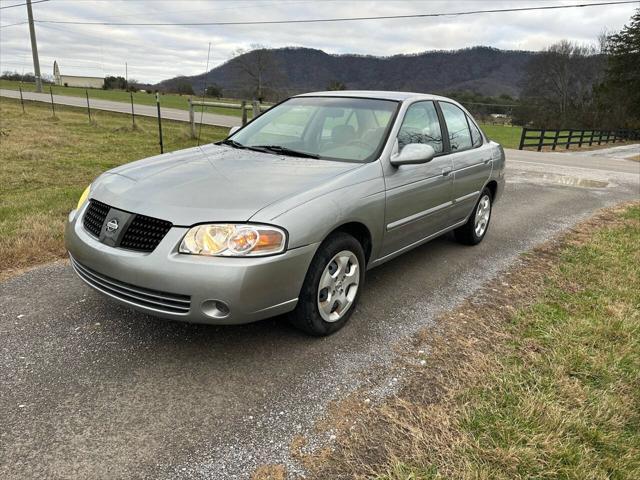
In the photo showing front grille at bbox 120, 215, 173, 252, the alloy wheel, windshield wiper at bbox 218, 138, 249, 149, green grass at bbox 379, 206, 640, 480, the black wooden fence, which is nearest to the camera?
green grass at bbox 379, 206, 640, 480

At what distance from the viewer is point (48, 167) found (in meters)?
8.72

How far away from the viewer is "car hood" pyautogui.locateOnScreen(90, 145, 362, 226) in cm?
263

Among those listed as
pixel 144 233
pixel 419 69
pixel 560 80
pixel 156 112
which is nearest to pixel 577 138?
pixel 156 112

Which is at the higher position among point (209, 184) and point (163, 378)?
point (209, 184)

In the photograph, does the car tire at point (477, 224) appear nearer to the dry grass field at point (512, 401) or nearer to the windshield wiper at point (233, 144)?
the dry grass field at point (512, 401)

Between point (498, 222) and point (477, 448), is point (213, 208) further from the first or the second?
point (498, 222)

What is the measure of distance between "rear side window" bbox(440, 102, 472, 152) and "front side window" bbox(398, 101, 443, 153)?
213 mm

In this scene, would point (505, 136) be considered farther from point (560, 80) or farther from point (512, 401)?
point (512, 401)

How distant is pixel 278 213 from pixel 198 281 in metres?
0.56

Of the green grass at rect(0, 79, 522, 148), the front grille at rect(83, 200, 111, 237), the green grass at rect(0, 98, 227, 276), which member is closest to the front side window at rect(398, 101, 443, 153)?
the front grille at rect(83, 200, 111, 237)

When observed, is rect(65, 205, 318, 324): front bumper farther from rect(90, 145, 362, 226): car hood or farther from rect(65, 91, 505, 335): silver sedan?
rect(90, 145, 362, 226): car hood

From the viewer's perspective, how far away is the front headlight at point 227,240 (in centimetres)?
252

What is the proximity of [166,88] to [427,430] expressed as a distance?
5347cm

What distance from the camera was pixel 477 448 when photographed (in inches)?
84.5
